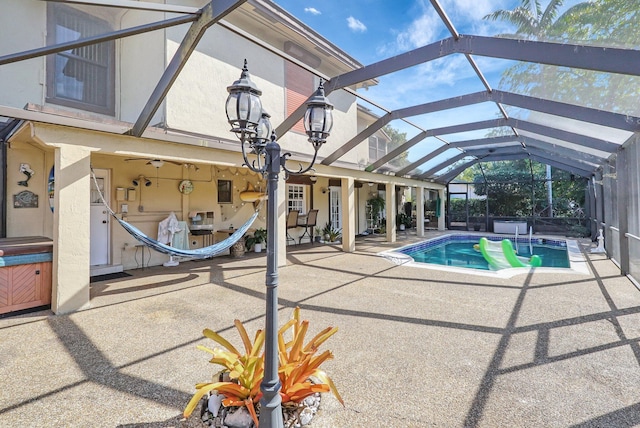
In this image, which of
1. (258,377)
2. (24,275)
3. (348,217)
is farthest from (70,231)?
(348,217)

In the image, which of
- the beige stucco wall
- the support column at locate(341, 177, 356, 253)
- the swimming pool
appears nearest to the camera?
the beige stucco wall

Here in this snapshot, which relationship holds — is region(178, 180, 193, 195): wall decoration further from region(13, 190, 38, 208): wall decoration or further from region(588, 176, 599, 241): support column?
region(588, 176, 599, 241): support column

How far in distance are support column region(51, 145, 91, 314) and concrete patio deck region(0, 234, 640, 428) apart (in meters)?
0.29

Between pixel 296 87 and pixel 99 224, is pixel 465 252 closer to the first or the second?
pixel 296 87

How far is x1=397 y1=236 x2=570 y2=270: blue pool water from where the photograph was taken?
378 inches

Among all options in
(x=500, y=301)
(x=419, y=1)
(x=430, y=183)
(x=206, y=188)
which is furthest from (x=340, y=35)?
(x=430, y=183)

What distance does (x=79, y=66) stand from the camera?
5883 millimetres

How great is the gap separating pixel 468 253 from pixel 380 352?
31.3 feet

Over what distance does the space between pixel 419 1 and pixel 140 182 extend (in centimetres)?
627

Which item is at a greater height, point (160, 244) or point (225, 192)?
point (225, 192)

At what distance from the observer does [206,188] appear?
26.7 feet

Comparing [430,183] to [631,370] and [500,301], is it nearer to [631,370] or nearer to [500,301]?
[500,301]

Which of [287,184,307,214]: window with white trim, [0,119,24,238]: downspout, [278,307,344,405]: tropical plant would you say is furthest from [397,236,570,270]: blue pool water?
[0,119,24,238]: downspout

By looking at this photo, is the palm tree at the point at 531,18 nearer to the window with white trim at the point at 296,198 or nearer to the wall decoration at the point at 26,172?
the wall decoration at the point at 26,172
